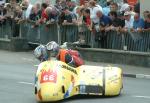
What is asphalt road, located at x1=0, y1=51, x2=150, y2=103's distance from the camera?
1372 cm

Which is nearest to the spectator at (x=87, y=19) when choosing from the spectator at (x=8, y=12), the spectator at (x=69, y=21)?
the spectator at (x=69, y=21)

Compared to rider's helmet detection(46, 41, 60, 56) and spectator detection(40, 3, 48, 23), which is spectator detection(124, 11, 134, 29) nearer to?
spectator detection(40, 3, 48, 23)

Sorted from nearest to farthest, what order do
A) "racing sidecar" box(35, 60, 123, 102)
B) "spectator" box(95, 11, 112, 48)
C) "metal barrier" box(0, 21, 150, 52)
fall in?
"racing sidecar" box(35, 60, 123, 102) < "metal barrier" box(0, 21, 150, 52) < "spectator" box(95, 11, 112, 48)

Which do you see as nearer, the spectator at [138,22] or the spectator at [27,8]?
the spectator at [138,22]

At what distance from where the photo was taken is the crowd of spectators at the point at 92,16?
69.1 feet

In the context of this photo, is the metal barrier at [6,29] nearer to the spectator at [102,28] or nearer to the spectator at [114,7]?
the spectator at [102,28]

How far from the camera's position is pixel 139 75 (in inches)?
756

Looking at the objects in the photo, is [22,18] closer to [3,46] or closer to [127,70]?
[3,46]

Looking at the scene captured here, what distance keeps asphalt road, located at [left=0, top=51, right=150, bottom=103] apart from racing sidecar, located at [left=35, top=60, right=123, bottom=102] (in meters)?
0.23

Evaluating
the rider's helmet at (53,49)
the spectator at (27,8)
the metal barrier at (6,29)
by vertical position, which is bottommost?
the metal barrier at (6,29)

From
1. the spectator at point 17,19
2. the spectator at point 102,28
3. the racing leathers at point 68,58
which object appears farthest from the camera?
the spectator at point 17,19

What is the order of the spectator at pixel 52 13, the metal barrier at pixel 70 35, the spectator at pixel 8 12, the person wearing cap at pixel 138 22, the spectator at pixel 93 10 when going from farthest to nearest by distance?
the spectator at pixel 8 12
the spectator at pixel 52 13
the spectator at pixel 93 10
the metal barrier at pixel 70 35
the person wearing cap at pixel 138 22

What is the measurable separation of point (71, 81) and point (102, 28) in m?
8.78

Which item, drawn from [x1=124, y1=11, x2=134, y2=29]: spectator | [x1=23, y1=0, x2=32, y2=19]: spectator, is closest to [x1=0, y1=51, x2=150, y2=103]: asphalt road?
[x1=124, y1=11, x2=134, y2=29]: spectator
